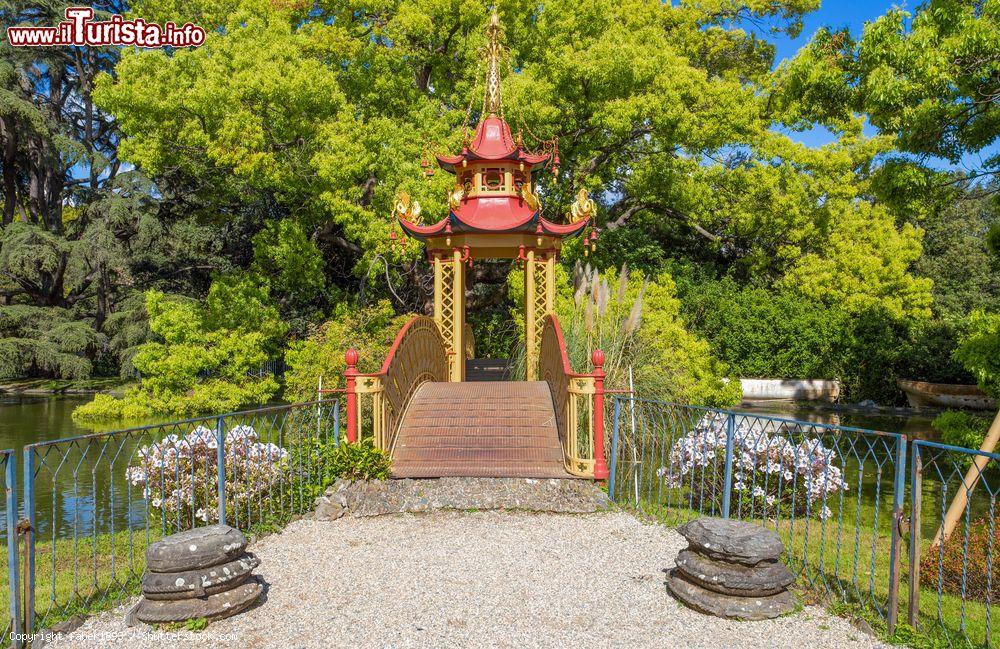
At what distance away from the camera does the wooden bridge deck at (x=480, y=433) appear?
7863mm

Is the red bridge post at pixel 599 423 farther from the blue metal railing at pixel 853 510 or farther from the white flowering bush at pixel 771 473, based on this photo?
the white flowering bush at pixel 771 473

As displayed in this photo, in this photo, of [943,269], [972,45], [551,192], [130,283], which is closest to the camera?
[972,45]

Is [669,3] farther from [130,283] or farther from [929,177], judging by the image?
[130,283]

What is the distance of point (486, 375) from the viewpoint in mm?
14195

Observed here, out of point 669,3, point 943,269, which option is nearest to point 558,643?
point 669,3

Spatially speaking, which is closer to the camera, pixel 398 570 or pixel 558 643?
pixel 558 643

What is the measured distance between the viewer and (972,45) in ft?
23.2

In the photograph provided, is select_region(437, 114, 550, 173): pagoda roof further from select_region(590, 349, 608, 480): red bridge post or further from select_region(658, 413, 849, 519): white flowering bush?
select_region(658, 413, 849, 519): white flowering bush

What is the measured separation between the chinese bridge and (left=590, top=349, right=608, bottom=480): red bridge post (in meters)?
0.01

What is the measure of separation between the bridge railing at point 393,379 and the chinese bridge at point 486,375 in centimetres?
2

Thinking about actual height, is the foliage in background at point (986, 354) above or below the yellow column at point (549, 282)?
below

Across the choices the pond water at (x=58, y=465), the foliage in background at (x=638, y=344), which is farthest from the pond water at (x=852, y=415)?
the pond water at (x=58, y=465)

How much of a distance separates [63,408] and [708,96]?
1987 centimetres

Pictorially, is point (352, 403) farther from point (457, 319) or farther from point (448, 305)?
point (448, 305)
